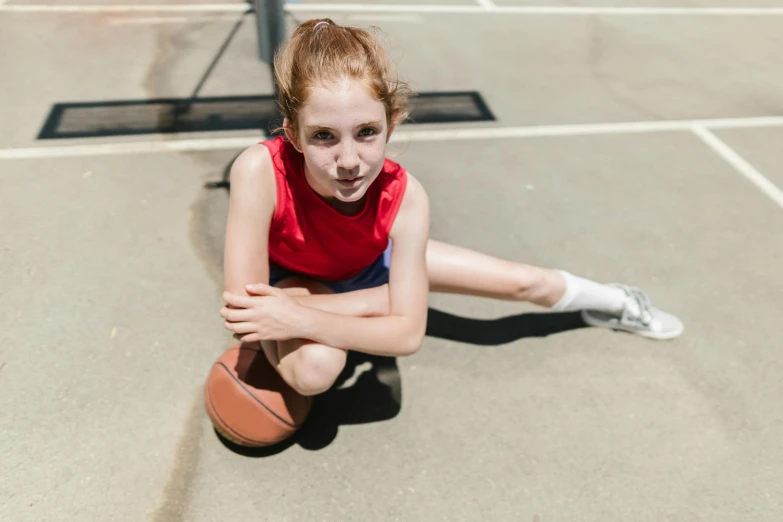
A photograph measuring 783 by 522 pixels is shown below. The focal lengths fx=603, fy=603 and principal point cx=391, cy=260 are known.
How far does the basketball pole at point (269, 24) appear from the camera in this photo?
3974 mm

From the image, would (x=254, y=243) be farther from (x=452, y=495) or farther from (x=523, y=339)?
(x=523, y=339)

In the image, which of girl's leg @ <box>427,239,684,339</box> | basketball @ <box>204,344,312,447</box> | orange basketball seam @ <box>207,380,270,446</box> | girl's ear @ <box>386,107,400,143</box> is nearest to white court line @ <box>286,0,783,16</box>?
girl's leg @ <box>427,239,684,339</box>

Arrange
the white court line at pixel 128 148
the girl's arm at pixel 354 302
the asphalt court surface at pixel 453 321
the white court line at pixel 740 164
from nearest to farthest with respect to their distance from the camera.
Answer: the girl's arm at pixel 354 302 < the asphalt court surface at pixel 453 321 < the white court line at pixel 128 148 < the white court line at pixel 740 164

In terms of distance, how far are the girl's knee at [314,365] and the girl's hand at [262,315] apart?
9cm

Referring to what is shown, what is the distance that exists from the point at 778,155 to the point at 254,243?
4.18 metres

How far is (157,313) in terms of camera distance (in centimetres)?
296

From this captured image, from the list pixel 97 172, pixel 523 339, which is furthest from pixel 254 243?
pixel 97 172

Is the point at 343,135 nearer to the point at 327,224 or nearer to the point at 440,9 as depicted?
the point at 327,224

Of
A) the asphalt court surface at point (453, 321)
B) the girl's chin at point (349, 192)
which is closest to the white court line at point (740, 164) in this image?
the asphalt court surface at point (453, 321)

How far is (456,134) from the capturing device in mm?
4492

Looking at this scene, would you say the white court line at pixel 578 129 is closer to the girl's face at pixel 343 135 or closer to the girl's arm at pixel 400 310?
the girl's arm at pixel 400 310

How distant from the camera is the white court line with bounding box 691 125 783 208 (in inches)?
162

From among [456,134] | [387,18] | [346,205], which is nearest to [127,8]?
[387,18]

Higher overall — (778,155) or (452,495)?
(778,155)
